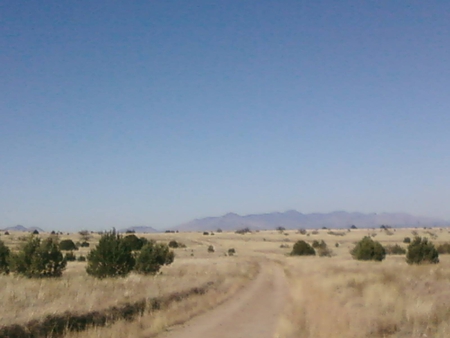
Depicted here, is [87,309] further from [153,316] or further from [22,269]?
[22,269]

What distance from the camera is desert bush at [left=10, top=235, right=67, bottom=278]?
26750 mm

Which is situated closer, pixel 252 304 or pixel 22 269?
pixel 252 304

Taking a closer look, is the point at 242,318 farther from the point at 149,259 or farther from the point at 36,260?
the point at 149,259

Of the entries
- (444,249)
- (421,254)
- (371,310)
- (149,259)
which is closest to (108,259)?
(149,259)

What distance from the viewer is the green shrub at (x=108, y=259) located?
27.5 metres

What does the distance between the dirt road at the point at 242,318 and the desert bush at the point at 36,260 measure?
11172mm

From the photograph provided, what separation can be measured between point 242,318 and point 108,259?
1201 centimetres

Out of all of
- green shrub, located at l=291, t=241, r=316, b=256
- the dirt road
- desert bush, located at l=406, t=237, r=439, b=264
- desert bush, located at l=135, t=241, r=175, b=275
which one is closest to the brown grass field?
the dirt road

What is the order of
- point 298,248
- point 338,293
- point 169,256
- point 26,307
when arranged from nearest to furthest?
point 26,307 → point 338,293 → point 169,256 → point 298,248

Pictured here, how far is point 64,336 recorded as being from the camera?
12930 millimetres

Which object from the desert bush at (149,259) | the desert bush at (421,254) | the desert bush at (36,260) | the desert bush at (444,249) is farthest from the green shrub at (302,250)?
the desert bush at (36,260)

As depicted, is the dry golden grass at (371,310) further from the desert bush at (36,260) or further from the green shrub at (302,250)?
the green shrub at (302,250)

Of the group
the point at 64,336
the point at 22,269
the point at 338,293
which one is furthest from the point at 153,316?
the point at 22,269

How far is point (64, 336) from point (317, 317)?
27.9 ft
